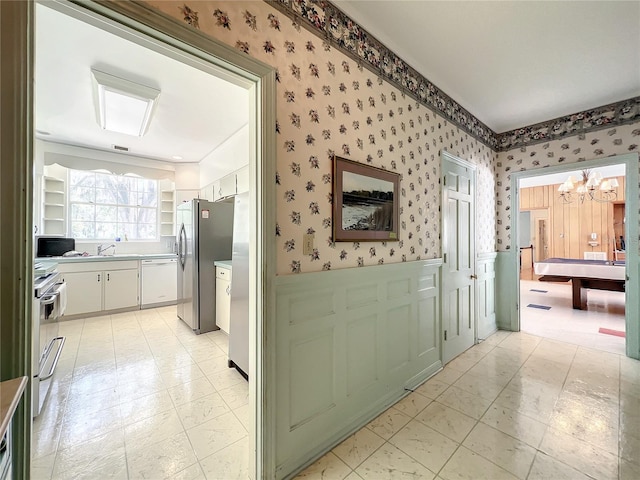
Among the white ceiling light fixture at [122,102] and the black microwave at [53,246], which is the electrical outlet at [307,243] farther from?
the black microwave at [53,246]

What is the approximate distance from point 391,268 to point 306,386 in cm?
102

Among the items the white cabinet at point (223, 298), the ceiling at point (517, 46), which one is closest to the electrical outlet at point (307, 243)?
the ceiling at point (517, 46)

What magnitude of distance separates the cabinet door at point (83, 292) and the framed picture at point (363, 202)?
4.39 meters

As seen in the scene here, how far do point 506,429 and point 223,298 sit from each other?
9.88 ft

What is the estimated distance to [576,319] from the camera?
13.5 feet

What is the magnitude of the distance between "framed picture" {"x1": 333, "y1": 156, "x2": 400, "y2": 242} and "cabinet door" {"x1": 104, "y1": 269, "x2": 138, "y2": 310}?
429 centimetres

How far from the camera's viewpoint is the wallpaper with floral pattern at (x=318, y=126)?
1.32m

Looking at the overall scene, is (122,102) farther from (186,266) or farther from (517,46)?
(517,46)

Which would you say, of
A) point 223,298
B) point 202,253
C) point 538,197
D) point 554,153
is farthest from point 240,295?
point 538,197

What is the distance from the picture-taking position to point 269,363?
4.50 feet

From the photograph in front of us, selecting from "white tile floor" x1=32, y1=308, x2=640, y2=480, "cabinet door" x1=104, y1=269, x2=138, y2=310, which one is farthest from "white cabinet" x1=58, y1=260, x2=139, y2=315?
"white tile floor" x1=32, y1=308, x2=640, y2=480

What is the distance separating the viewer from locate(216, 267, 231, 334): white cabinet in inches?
128

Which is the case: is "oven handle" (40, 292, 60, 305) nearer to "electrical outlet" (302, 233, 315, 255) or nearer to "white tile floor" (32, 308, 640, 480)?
"white tile floor" (32, 308, 640, 480)

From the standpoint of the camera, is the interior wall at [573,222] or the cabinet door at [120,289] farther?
the interior wall at [573,222]
